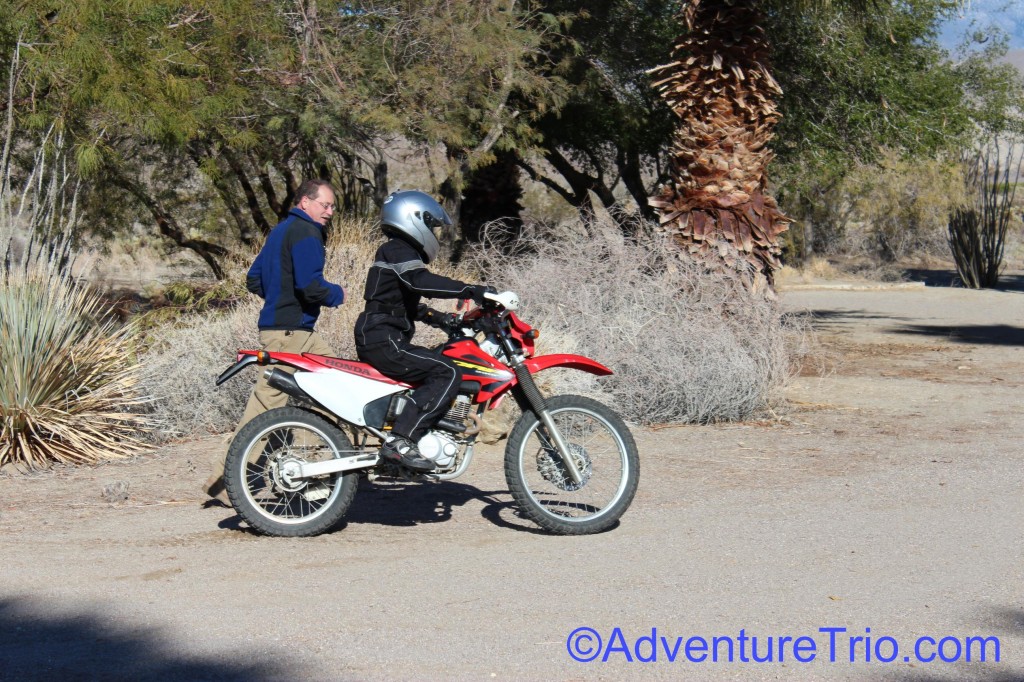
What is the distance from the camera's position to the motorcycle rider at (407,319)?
20.4 ft

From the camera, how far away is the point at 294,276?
6770 mm

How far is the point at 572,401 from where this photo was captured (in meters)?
6.35

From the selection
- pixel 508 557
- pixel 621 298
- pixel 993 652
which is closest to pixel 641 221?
pixel 621 298

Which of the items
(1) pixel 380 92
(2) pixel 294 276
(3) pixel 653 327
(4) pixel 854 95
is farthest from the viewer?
(4) pixel 854 95

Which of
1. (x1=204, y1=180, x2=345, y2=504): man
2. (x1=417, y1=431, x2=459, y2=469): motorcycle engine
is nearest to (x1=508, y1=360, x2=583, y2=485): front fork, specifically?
(x1=417, y1=431, x2=459, y2=469): motorcycle engine

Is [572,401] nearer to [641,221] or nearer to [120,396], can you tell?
[120,396]

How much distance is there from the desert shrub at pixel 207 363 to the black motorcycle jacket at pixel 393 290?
11.5 feet

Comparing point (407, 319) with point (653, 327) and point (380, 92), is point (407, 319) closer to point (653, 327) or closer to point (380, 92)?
point (653, 327)

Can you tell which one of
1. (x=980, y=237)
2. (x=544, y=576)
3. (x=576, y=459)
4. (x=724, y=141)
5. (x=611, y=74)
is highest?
(x=611, y=74)

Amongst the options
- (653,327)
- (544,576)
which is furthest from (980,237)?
(544,576)

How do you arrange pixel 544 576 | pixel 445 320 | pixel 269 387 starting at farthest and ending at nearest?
pixel 269 387 < pixel 445 320 < pixel 544 576

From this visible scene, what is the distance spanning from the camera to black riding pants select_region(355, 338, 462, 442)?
20.4 feet

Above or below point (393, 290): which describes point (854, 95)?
above

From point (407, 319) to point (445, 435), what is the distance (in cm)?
68
